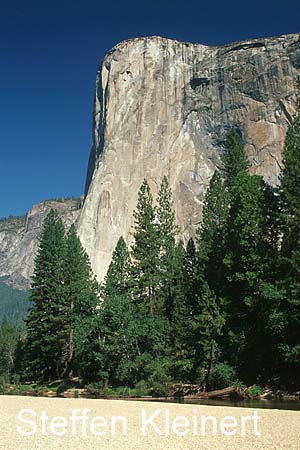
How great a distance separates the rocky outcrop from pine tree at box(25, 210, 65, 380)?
117ft

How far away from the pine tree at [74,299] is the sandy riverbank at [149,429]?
1912 centimetres

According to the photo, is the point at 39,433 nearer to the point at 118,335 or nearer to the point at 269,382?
the point at 269,382

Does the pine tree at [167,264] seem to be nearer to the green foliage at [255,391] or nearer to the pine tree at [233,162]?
the pine tree at [233,162]

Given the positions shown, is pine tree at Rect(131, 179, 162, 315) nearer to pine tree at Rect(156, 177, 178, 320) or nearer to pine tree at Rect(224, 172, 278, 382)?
pine tree at Rect(156, 177, 178, 320)

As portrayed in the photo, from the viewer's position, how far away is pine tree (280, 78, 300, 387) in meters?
24.2

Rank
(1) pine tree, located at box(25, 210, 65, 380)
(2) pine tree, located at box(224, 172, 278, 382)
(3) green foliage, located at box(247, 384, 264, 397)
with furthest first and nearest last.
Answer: (1) pine tree, located at box(25, 210, 65, 380), (2) pine tree, located at box(224, 172, 278, 382), (3) green foliage, located at box(247, 384, 264, 397)

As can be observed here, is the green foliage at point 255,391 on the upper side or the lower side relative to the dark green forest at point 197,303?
lower

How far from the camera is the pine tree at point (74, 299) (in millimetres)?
37938

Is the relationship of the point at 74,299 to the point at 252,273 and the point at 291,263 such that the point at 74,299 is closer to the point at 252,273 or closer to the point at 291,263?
the point at 252,273

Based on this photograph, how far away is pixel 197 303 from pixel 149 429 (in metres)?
20.5

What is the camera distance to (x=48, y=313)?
42.8m

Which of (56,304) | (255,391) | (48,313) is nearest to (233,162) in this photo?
(56,304)

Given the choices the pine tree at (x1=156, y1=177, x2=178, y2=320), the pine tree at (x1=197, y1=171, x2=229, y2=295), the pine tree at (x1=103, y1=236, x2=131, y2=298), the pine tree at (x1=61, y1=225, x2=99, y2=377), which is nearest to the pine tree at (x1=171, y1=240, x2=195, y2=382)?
the pine tree at (x1=156, y1=177, x2=178, y2=320)

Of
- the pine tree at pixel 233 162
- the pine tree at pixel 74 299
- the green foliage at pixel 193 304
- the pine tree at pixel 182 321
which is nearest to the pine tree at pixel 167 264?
the green foliage at pixel 193 304
